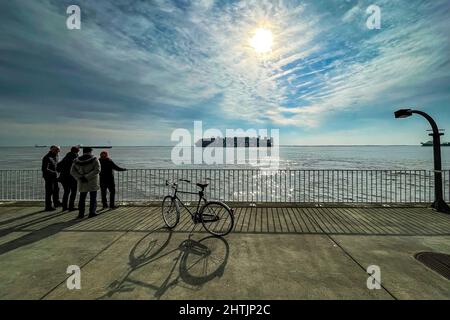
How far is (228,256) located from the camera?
13.8 ft

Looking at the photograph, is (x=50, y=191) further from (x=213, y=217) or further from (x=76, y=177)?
(x=213, y=217)

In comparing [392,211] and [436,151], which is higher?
[436,151]

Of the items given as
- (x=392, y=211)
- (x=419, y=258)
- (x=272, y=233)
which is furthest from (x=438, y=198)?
(x=272, y=233)

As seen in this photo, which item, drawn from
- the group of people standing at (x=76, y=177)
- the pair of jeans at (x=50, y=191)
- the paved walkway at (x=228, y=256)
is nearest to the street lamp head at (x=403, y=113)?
the paved walkway at (x=228, y=256)

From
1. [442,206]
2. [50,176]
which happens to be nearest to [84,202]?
[50,176]

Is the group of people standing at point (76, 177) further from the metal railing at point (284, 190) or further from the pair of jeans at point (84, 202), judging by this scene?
the metal railing at point (284, 190)

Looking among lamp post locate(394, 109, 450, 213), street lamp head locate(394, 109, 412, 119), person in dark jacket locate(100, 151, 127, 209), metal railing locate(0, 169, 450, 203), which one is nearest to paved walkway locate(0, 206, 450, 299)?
lamp post locate(394, 109, 450, 213)

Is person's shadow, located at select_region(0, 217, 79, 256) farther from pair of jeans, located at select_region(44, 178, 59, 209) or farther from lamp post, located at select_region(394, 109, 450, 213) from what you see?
lamp post, located at select_region(394, 109, 450, 213)

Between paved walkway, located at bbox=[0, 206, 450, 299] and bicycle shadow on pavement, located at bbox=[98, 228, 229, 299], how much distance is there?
0.05ft
